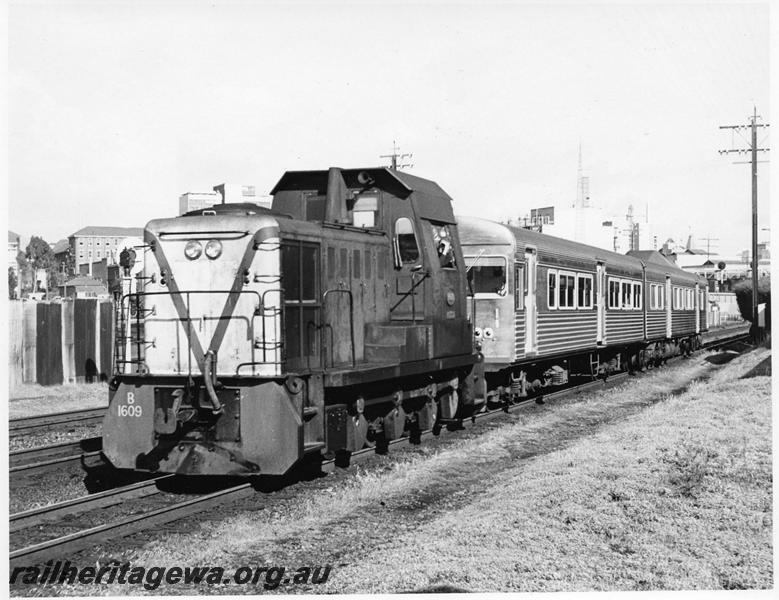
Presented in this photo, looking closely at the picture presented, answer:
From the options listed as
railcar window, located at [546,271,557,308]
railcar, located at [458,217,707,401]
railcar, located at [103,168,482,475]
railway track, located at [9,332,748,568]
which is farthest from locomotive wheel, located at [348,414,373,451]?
railcar window, located at [546,271,557,308]

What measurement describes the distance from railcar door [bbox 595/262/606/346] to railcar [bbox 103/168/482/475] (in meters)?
10.2

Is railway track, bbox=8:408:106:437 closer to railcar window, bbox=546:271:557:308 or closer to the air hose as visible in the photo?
the air hose

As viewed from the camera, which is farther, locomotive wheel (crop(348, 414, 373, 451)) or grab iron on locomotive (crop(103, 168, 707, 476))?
locomotive wheel (crop(348, 414, 373, 451))

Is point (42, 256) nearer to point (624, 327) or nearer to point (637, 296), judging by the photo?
point (637, 296)

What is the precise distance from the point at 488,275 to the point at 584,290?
4833mm

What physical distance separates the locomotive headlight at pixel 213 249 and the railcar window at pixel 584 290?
1174 centimetres

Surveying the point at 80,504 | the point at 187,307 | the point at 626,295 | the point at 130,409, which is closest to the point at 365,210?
the point at 187,307

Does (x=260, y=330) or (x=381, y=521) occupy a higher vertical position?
(x=260, y=330)

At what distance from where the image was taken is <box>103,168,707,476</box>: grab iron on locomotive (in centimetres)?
888

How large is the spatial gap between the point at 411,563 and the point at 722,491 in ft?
12.9

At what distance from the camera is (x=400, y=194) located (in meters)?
11.7

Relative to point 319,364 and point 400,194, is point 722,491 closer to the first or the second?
point 319,364

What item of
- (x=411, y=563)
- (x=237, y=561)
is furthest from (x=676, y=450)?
(x=237, y=561)

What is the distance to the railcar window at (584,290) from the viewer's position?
763 inches
